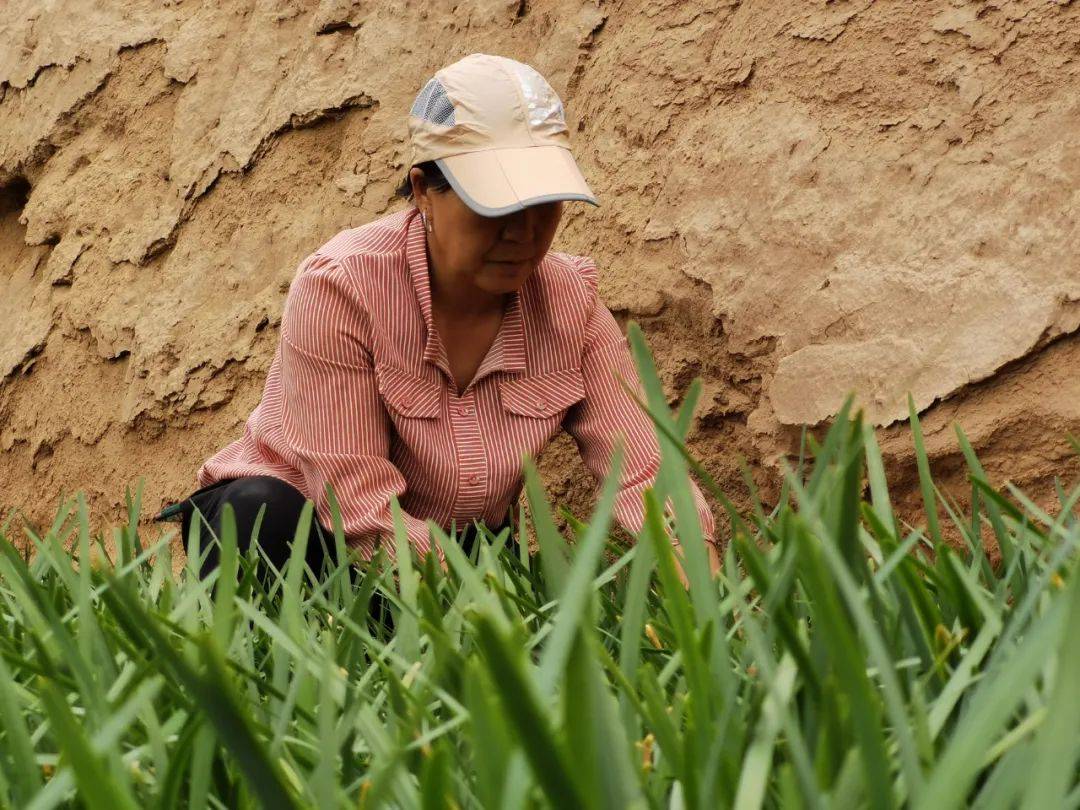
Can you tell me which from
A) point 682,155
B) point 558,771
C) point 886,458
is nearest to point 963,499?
point 886,458

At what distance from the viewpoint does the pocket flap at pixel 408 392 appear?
1966mm

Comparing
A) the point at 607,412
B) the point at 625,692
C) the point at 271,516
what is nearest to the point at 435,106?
the point at 607,412

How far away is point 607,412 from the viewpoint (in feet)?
6.81

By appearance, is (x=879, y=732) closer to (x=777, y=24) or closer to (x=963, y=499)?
(x=963, y=499)

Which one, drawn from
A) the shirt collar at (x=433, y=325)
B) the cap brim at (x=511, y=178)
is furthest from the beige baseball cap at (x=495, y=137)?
the shirt collar at (x=433, y=325)

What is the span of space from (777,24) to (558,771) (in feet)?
5.68

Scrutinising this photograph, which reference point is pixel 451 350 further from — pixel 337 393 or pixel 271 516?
pixel 271 516

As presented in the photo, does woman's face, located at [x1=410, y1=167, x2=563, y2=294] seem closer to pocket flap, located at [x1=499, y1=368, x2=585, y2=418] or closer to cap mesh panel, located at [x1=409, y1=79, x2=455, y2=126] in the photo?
cap mesh panel, located at [x1=409, y1=79, x2=455, y2=126]

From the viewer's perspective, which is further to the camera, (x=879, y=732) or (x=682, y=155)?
(x=682, y=155)

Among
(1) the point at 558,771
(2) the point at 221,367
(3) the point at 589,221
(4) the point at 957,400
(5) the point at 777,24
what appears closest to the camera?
(1) the point at 558,771

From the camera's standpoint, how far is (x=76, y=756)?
0.52m

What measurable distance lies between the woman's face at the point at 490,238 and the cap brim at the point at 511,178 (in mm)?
38

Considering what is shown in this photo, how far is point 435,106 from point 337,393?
439 mm

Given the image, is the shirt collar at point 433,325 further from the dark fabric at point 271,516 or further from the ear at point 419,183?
the dark fabric at point 271,516
